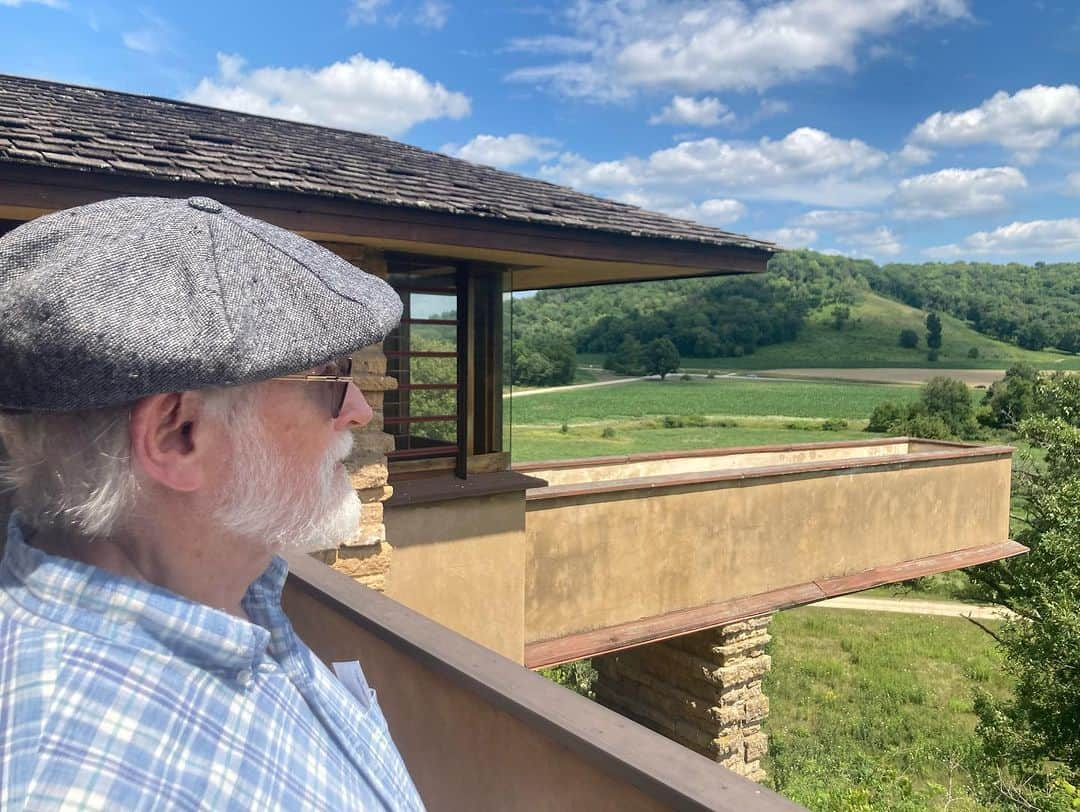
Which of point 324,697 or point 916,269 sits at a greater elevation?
point 916,269

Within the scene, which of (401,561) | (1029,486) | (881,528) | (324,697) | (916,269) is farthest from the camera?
(916,269)

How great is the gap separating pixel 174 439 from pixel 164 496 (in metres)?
0.08

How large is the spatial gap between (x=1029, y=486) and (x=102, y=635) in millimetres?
18834

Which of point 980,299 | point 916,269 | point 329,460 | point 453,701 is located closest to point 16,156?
point 453,701

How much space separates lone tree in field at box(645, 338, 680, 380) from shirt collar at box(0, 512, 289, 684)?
6954 cm

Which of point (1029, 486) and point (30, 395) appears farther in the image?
point (1029, 486)

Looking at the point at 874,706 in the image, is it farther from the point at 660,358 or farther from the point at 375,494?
the point at 660,358

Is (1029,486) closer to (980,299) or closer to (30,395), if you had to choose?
(30,395)

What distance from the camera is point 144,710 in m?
0.95

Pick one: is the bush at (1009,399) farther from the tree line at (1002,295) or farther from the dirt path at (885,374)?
the tree line at (1002,295)

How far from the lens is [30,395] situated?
1.05 metres

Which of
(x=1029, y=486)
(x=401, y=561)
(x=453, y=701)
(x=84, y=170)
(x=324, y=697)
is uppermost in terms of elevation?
(x=84, y=170)

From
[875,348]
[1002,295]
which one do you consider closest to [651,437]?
[875,348]

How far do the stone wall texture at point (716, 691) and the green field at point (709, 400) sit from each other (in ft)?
118
